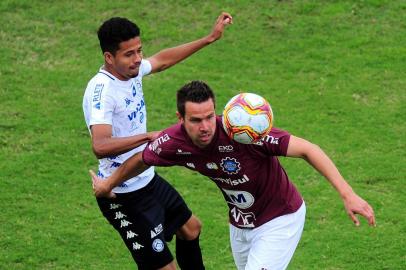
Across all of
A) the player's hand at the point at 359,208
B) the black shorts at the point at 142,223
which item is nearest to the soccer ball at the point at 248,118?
the player's hand at the point at 359,208

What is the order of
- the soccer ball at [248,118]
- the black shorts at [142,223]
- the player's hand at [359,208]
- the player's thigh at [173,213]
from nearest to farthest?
1. the player's hand at [359,208]
2. the soccer ball at [248,118]
3. the black shorts at [142,223]
4. the player's thigh at [173,213]

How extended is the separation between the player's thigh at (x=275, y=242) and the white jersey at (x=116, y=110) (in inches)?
58.8

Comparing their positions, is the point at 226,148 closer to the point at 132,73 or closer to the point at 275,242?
the point at 275,242

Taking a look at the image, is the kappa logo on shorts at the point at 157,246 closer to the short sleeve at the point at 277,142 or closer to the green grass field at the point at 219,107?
the green grass field at the point at 219,107

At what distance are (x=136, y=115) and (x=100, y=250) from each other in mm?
2533

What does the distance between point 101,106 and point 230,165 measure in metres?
1.47

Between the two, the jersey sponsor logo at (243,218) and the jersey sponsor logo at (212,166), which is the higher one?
the jersey sponsor logo at (212,166)

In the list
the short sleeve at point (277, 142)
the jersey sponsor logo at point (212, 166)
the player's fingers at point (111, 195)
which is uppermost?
the short sleeve at point (277, 142)

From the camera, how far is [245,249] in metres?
9.30

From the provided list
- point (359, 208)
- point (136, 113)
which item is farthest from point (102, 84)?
point (359, 208)

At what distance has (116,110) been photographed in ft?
31.2

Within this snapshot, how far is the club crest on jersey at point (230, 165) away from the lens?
863 cm

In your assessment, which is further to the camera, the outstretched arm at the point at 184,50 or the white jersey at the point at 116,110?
the outstretched arm at the point at 184,50

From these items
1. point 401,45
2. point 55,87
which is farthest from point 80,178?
point 401,45
